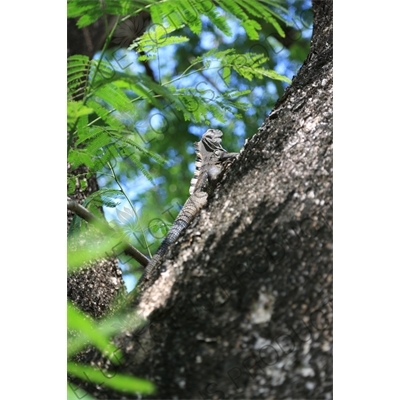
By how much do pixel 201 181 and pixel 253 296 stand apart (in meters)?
0.44

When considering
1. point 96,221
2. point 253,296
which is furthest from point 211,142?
point 253,296

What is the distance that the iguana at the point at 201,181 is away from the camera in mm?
1255

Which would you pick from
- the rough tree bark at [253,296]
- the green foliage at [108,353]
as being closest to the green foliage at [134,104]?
the green foliage at [108,353]

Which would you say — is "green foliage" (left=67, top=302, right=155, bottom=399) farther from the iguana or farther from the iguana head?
the iguana head

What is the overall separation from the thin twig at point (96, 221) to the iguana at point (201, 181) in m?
0.04

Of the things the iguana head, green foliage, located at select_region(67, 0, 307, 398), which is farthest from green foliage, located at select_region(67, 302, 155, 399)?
the iguana head

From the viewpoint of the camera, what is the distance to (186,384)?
95 centimetres

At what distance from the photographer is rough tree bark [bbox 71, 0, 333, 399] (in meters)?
0.93

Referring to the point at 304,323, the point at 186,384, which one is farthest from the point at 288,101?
the point at 186,384

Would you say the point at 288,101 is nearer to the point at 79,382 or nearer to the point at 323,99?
the point at 323,99

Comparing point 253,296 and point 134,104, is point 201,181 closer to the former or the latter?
point 134,104

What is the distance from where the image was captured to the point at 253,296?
0.94 meters

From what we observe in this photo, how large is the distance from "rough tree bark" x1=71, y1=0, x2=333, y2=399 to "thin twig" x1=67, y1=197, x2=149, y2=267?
10.2 inches

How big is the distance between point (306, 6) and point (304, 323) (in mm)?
987
